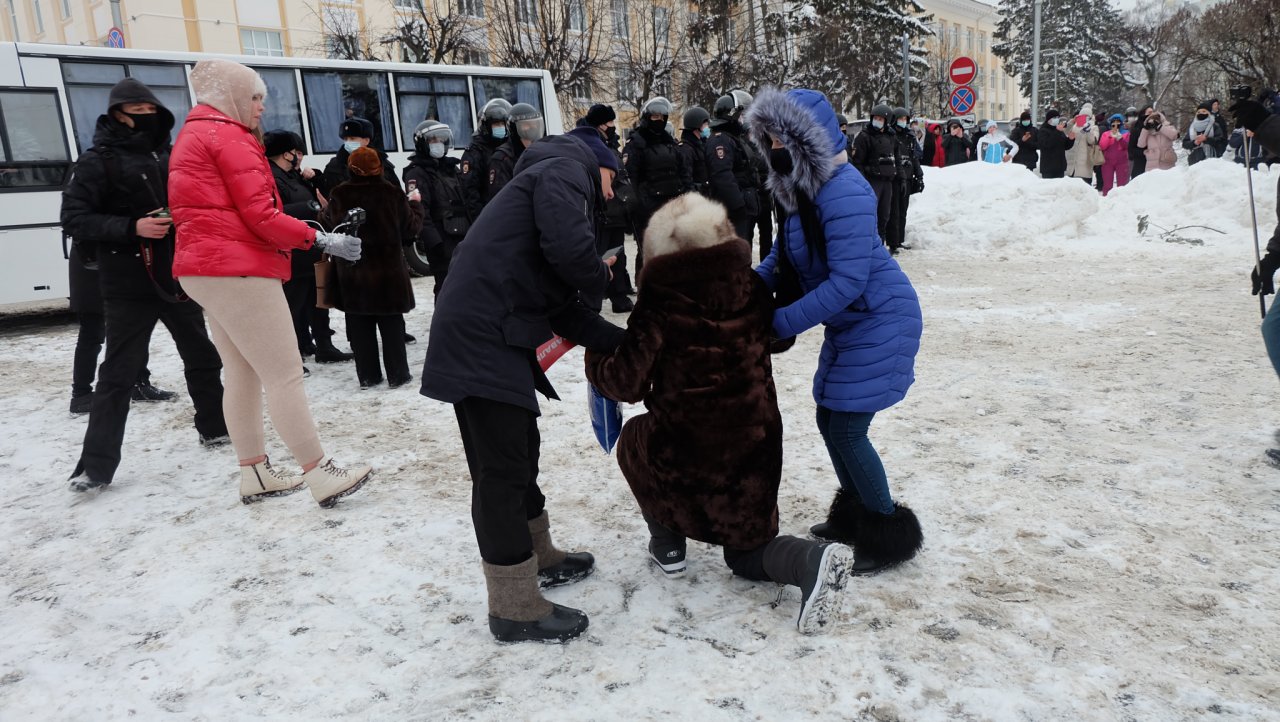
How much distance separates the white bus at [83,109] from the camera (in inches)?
352

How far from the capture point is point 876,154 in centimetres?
1058

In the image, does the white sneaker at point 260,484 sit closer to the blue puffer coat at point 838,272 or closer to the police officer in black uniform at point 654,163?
the blue puffer coat at point 838,272

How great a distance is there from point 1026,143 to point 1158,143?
2.48 meters

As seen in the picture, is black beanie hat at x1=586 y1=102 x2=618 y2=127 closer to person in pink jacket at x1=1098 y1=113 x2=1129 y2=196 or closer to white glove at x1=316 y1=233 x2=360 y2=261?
white glove at x1=316 y1=233 x2=360 y2=261

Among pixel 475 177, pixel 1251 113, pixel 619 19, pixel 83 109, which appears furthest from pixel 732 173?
pixel 619 19

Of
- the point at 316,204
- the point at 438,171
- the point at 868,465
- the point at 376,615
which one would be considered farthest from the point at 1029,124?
the point at 376,615

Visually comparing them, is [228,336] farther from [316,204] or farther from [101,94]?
[101,94]

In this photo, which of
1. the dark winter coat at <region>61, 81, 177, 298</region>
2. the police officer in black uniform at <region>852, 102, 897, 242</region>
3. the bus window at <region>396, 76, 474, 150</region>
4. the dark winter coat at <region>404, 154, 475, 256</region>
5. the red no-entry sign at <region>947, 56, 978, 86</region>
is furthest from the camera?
the red no-entry sign at <region>947, 56, 978, 86</region>

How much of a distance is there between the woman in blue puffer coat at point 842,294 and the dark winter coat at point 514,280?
71 centimetres

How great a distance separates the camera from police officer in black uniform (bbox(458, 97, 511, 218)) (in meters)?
7.16

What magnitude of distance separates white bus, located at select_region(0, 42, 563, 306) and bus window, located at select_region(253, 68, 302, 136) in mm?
14

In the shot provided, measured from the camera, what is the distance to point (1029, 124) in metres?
16.8

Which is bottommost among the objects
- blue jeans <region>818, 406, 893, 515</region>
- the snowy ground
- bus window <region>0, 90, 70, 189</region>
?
the snowy ground

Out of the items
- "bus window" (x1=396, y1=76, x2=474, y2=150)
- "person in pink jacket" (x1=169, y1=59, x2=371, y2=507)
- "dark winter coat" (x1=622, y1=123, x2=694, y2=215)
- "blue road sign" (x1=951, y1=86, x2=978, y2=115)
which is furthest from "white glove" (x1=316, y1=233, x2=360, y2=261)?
"blue road sign" (x1=951, y1=86, x2=978, y2=115)
